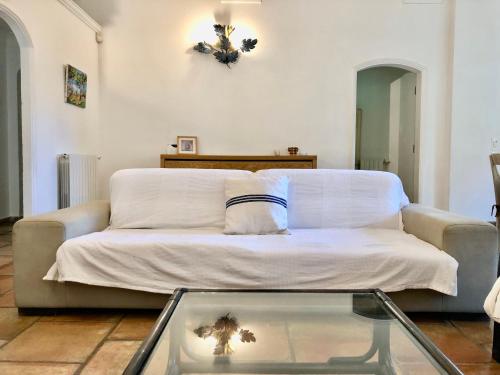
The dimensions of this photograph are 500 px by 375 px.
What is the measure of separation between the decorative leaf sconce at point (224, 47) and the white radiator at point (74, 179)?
190cm

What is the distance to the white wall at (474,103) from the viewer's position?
4.92m

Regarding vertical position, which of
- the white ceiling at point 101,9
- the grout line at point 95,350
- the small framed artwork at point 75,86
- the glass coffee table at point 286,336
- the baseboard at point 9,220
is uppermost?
the white ceiling at point 101,9

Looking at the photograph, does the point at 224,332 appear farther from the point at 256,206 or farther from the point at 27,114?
the point at 27,114

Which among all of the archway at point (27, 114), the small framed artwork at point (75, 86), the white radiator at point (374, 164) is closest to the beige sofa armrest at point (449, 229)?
the archway at point (27, 114)

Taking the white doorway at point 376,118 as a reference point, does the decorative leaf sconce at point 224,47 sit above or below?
above

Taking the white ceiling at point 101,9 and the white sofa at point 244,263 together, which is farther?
the white ceiling at point 101,9

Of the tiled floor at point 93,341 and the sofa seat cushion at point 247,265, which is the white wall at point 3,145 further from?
the sofa seat cushion at point 247,265

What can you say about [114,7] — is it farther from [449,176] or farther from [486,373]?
[486,373]

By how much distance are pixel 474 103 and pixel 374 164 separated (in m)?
2.15

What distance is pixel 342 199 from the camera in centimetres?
279

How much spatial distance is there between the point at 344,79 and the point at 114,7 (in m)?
2.99

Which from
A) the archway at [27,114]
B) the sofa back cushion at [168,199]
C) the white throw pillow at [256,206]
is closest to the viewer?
the white throw pillow at [256,206]

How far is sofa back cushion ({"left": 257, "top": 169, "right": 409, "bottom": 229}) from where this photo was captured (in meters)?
2.76

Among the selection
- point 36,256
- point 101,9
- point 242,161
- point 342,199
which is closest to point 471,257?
point 342,199
